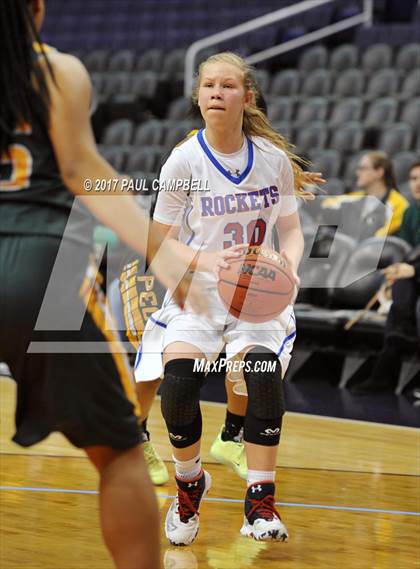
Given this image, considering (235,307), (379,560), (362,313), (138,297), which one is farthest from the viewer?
(362,313)

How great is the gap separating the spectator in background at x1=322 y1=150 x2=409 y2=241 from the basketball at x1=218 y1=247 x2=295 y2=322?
12.1 ft

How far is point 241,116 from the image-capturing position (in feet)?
11.7

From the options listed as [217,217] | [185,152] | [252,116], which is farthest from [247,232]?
[252,116]

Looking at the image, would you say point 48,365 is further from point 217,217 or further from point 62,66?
point 217,217

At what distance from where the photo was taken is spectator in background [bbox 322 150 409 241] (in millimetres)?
6953

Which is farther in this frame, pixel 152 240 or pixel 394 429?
pixel 394 429

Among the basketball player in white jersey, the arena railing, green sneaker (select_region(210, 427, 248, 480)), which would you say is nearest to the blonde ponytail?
the basketball player in white jersey

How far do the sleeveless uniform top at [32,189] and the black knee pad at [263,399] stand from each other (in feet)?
4.88

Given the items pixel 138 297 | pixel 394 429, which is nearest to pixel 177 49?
pixel 394 429

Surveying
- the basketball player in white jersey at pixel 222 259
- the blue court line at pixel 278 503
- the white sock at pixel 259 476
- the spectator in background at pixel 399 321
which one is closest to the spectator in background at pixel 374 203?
the spectator in background at pixel 399 321

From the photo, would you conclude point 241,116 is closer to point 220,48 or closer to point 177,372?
point 177,372

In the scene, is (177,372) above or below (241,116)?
below

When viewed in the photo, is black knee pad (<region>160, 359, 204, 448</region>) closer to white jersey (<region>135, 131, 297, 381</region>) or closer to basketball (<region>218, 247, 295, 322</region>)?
white jersey (<region>135, 131, 297, 381</region>)

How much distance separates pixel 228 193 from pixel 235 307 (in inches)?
16.0
